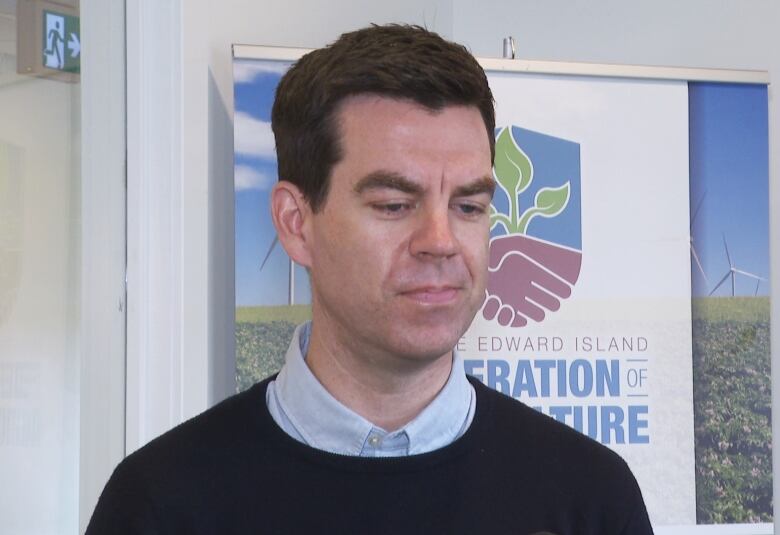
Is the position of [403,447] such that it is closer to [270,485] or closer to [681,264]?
[270,485]

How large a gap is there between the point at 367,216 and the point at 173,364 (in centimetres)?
129

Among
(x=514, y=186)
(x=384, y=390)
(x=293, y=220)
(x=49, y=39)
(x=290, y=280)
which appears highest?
(x=49, y=39)

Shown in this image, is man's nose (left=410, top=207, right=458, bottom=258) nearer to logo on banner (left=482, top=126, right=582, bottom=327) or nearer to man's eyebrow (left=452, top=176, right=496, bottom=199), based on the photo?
man's eyebrow (left=452, top=176, right=496, bottom=199)

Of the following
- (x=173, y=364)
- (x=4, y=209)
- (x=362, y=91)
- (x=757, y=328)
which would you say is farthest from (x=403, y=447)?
(x=757, y=328)

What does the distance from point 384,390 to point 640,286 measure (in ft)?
4.82

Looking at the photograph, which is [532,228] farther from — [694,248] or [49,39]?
[49,39]

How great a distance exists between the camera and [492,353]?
2494mm

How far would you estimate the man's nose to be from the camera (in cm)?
116

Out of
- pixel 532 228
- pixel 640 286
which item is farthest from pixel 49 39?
pixel 640 286

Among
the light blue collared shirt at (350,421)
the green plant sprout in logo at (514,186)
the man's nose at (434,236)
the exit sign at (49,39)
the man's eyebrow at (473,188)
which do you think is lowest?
the light blue collared shirt at (350,421)

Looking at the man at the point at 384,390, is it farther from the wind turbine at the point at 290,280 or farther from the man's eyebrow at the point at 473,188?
the wind turbine at the point at 290,280

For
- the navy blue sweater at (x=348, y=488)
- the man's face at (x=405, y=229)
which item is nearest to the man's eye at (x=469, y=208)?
the man's face at (x=405, y=229)

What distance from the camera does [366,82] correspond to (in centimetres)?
125

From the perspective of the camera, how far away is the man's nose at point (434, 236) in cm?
116
